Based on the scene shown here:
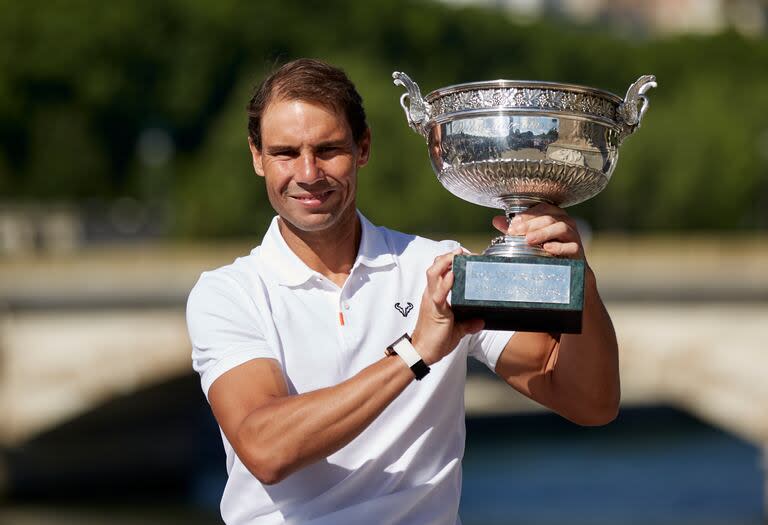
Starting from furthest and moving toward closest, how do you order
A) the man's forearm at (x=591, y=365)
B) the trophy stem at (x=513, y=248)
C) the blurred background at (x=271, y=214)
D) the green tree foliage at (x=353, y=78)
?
the green tree foliage at (x=353, y=78) < the blurred background at (x=271, y=214) < the man's forearm at (x=591, y=365) < the trophy stem at (x=513, y=248)

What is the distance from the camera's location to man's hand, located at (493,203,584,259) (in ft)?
6.82

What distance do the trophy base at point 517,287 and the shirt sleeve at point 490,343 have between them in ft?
0.87

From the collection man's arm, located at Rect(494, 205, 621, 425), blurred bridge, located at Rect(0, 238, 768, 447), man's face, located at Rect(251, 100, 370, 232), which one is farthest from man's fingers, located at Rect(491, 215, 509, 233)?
blurred bridge, located at Rect(0, 238, 768, 447)

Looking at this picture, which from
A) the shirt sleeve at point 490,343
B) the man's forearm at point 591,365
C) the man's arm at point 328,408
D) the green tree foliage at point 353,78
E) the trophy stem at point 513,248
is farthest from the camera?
the green tree foliage at point 353,78

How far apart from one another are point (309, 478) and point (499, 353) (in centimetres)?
38

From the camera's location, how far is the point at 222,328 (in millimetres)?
2117

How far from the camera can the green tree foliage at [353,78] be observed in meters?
25.7

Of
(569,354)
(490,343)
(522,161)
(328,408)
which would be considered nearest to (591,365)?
(569,354)

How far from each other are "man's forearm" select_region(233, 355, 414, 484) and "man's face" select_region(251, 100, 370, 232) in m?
0.30

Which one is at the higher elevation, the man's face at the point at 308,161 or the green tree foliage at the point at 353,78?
the man's face at the point at 308,161

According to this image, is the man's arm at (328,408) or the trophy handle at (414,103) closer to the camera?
the man's arm at (328,408)

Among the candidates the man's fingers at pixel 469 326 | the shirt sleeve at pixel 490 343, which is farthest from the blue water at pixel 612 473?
the man's fingers at pixel 469 326

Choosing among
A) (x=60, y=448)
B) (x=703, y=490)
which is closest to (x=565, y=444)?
(x=703, y=490)

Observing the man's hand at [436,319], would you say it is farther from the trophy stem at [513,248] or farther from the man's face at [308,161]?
the man's face at [308,161]
